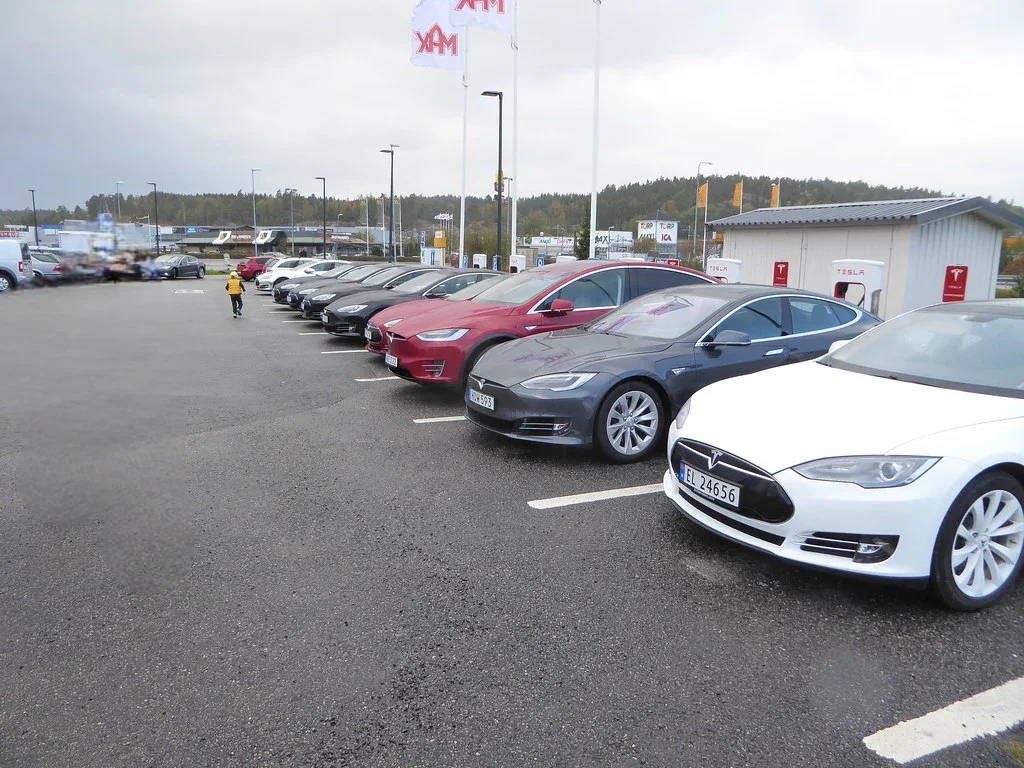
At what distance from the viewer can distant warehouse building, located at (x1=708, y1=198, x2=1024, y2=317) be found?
44.6 ft

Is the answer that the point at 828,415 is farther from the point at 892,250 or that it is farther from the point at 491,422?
the point at 892,250

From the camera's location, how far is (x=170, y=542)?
151 inches

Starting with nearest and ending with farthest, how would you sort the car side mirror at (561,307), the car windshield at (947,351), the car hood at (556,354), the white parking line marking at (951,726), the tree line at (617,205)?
→ the white parking line marking at (951,726), the car windshield at (947,351), the car hood at (556,354), the car side mirror at (561,307), the tree line at (617,205)

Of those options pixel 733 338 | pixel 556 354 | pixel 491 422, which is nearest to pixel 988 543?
pixel 733 338

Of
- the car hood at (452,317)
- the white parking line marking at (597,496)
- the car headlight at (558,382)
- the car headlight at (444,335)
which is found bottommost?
the white parking line marking at (597,496)

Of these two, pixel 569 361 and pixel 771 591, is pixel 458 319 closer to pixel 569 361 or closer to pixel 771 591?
pixel 569 361

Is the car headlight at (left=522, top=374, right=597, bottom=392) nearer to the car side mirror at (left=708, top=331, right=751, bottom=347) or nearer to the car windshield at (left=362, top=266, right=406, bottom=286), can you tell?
the car side mirror at (left=708, top=331, right=751, bottom=347)

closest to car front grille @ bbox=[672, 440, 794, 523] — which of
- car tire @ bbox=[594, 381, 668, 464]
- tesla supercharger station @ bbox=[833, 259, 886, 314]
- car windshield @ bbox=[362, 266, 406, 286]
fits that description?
car tire @ bbox=[594, 381, 668, 464]

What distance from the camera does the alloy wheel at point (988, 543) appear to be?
3.37 meters

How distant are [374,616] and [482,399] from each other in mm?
2897

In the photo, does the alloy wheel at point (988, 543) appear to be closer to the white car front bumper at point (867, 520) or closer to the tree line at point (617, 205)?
the white car front bumper at point (867, 520)

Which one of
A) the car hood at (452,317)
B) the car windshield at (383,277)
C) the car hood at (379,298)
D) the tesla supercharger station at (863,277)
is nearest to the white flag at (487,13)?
the car windshield at (383,277)

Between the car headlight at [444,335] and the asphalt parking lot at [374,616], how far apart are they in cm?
265

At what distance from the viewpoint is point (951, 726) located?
2596mm
